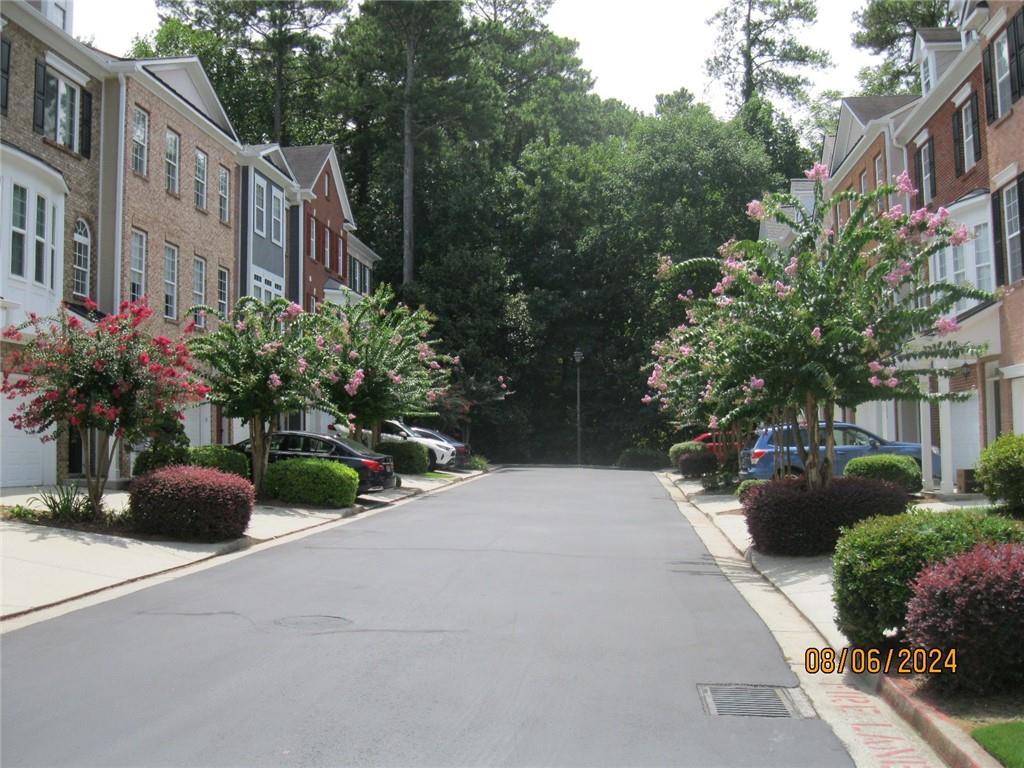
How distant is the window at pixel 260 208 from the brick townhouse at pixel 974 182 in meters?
19.4

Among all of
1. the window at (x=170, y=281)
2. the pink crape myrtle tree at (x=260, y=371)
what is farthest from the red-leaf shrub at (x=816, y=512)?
the window at (x=170, y=281)

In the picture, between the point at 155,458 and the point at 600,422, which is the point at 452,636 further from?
the point at 600,422

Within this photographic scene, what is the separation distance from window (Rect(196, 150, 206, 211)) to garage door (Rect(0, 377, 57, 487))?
10.4 metres

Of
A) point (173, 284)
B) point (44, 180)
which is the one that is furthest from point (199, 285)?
point (44, 180)

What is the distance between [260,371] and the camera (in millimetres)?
20359

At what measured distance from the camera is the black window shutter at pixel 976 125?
21.4m

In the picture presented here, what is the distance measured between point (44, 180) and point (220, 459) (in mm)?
6770

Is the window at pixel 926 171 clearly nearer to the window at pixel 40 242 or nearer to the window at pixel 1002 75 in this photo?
the window at pixel 1002 75

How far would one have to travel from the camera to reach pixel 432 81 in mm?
47594

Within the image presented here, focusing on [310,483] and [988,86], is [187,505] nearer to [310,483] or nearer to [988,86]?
[310,483]

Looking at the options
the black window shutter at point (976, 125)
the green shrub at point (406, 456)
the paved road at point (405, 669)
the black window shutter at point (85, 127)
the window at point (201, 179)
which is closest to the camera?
the paved road at point (405, 669)

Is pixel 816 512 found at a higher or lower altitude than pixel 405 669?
higher

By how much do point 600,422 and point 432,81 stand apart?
19038mm

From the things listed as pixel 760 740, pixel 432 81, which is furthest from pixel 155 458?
pixel 432 81
